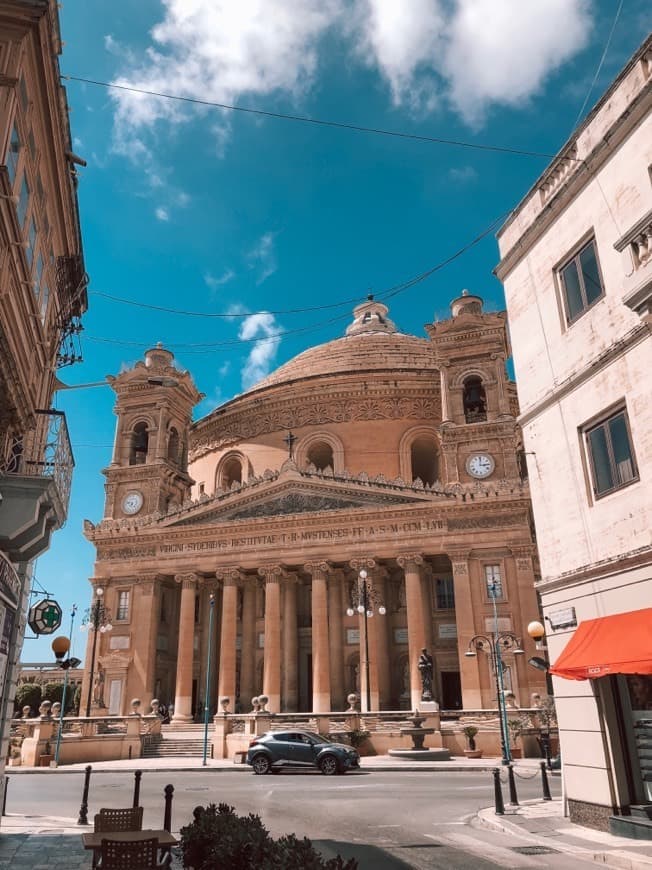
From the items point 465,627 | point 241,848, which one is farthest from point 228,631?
point 241,848

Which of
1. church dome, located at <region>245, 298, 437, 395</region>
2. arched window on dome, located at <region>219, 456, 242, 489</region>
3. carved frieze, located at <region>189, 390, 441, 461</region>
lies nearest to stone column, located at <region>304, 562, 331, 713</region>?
carved frieze, located at <region>189, 390, 441, 461</region>

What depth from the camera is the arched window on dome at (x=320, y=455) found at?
48000 mm

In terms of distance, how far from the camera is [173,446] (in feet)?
158

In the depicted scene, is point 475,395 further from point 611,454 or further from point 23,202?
point 23,202

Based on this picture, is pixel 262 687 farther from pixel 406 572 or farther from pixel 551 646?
pixel 551 646

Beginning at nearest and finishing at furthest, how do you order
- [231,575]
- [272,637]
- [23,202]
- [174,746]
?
1. [23,202]
2. [174,746]
3. [272,637]
4. [231,575]

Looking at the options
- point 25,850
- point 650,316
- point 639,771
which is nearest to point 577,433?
point 650,316

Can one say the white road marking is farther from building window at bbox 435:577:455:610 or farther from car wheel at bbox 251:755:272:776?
building window at bbox 435:577:455:610

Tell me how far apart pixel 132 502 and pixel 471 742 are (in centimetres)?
2518

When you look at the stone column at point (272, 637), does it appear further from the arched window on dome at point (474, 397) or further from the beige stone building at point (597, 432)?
the beige stone building at point (597, 432)

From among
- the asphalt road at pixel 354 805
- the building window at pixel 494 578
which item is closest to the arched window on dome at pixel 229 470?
the building window at pixel 494 578

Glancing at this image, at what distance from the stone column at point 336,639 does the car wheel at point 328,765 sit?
15739mm

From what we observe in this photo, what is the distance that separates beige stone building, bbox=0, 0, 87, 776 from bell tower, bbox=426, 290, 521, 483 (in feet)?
94.5

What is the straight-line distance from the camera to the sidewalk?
880 cm
